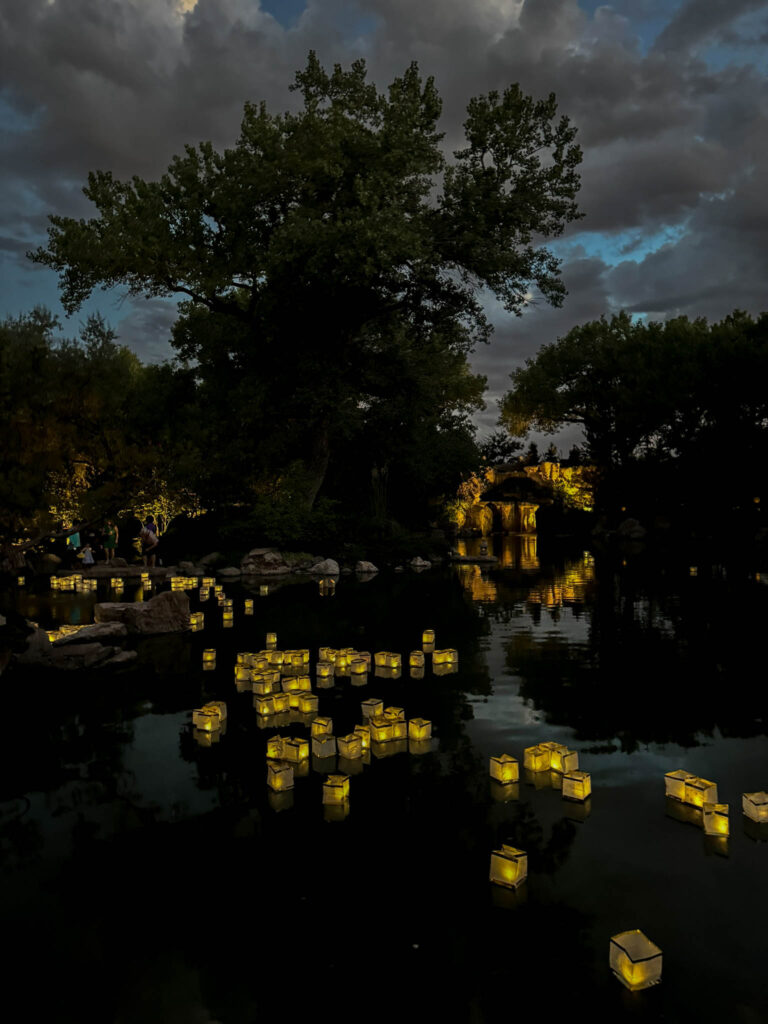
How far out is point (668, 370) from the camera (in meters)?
41.2

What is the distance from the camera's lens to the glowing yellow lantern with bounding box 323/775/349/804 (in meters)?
4.53

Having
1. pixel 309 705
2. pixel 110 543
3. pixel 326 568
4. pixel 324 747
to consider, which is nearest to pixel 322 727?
pixel 324 747

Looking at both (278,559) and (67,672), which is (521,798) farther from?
(278,559)

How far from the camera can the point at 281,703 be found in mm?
6473

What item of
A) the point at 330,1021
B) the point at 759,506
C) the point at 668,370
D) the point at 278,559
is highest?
the point at 668,370

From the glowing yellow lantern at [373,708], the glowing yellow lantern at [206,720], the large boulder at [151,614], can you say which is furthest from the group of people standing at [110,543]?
the glowing yellow lantern at [373,708]

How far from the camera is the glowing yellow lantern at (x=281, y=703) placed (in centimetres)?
643

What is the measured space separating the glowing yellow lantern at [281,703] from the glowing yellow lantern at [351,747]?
121 cm

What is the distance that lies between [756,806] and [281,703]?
4.00 meters

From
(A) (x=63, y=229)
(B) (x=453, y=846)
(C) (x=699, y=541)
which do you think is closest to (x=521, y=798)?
(B) (x=453, y=846)

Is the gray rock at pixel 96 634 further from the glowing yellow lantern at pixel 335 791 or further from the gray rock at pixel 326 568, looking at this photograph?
the gray rock at pixel 326 568

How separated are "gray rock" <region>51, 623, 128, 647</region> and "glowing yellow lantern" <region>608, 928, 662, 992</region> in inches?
314

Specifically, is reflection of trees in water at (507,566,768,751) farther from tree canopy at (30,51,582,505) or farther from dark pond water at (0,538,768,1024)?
tree canopy at (30,51,582,505)

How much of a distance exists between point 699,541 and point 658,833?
34901 millimetres
